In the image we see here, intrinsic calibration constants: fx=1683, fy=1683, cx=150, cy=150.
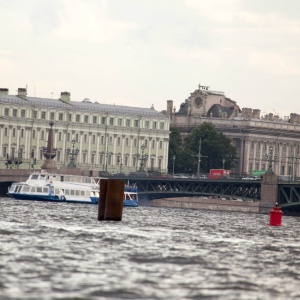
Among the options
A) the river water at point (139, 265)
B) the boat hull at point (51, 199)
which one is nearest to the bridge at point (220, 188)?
the boat hull at point (51, 199)

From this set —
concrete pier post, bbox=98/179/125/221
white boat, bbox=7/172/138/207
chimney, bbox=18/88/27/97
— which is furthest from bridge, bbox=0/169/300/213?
concrete pier post, bbox=98/179/125/221

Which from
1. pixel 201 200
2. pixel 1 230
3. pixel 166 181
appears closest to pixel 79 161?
pixel 201 200

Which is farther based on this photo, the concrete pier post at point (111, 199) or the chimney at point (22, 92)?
the chimney at point (22, 92)

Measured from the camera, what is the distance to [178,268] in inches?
1631

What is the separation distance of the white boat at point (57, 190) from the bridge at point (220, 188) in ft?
19.1

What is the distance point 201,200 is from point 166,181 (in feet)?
68.6

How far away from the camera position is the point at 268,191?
439 feet

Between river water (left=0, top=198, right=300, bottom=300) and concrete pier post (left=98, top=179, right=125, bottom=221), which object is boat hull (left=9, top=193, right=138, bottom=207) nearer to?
concrete pier post (left=98, top=179, right=125, bottom=221)

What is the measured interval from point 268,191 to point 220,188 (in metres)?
5.42

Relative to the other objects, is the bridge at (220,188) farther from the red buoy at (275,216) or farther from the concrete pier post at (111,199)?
the concrete pier post at (111,199)

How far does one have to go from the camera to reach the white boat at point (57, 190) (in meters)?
130

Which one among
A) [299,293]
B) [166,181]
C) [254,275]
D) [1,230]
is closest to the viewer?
[299,293]

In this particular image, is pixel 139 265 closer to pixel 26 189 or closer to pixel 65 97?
pixel 26 189

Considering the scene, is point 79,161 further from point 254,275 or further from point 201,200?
point 254,275
